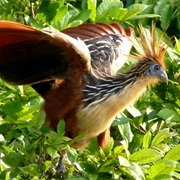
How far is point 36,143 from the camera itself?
4.37 meters

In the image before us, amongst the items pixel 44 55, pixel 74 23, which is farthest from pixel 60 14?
pixel 44 55

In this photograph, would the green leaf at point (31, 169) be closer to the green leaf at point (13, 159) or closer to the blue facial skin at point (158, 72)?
the green leaf at point (13, 159)

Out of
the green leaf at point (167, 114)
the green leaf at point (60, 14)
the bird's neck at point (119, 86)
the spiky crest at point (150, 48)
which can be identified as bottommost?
the green leaf at point (167, 114)

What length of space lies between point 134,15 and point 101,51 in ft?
1.20

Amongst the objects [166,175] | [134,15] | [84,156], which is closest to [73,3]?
[134,15]

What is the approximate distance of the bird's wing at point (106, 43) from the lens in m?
5.43

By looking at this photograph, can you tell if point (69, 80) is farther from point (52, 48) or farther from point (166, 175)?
point (166, 175)

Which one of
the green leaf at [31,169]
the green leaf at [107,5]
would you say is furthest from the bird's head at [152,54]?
the green leaf at [31,169]

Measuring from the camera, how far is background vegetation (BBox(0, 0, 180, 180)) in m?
4.25

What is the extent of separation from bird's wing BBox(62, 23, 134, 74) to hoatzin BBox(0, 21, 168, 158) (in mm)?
168

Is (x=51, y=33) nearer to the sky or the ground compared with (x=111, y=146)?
nearer to the sky

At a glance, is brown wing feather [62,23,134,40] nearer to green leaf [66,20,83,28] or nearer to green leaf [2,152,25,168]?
green leaf [66,20,83,28]

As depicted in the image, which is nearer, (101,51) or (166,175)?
(166,175)

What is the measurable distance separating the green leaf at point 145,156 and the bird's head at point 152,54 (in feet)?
2.74
